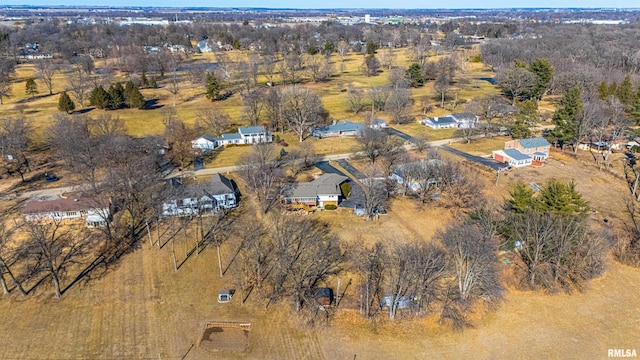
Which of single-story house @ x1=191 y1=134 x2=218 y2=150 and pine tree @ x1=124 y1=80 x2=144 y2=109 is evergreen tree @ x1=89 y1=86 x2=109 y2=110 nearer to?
pine tree @ x1=124 y1=80 x2=144 y2=109

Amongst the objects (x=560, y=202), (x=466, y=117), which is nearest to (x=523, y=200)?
(x=560, y=202)

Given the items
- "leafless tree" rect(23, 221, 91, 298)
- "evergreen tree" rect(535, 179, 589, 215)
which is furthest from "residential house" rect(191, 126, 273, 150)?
"evergreen tree" rect(535, 179, 589, 215)

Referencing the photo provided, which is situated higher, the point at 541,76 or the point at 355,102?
the point at 541,76

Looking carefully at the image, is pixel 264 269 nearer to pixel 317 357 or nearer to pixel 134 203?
pixel 317 357

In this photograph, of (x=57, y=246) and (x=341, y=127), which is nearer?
(x=57, y=246)

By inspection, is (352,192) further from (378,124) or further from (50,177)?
(50,177)

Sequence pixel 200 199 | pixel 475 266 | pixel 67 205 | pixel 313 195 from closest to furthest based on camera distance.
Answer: pixel 475 266, pixel 67 205, pixel 200 199, pixel 313 195
